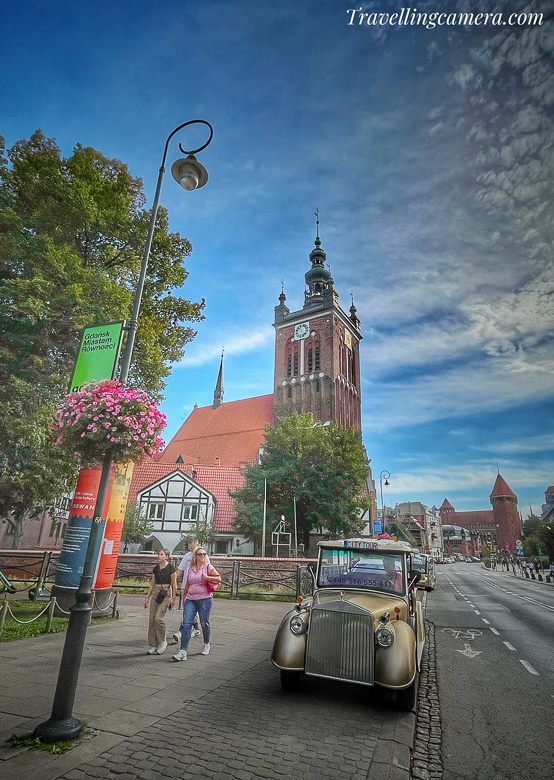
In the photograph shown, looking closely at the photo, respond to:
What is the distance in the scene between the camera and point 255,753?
12.0 ft

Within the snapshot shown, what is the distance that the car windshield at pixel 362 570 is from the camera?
20.0ft

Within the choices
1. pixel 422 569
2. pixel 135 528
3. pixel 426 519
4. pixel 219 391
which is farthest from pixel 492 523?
pixel 422 569

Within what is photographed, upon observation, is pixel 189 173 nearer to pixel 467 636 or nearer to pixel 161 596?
pixel 161 596

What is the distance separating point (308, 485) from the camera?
30219 millimetres

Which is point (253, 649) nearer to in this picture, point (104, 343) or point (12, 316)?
point (104, 343)

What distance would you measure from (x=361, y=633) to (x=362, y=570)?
134 centimetres

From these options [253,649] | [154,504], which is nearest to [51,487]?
[253,649]

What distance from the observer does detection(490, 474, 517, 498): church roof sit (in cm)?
12625

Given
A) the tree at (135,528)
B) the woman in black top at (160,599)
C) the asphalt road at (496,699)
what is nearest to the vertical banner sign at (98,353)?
the woman in black top at (160,599)

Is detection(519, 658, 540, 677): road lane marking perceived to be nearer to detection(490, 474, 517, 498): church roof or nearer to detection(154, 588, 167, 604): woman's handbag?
detection(154, 588, 167, 604): woman's handbag

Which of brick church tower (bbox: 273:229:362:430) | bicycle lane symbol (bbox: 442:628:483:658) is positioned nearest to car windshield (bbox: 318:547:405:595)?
bicycle lane symbol (bbox: 442:628:483:658)

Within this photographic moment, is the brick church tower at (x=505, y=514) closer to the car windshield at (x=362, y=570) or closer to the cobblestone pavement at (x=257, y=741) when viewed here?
the car windshield at (x=362, y=570)

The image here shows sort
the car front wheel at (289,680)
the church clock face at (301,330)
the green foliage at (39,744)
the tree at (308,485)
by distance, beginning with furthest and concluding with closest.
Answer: the church clock face at (301,330), the tree at (308,485), the car front wheel at (289,680), the green foliage at (39,744)

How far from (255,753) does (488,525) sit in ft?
602
